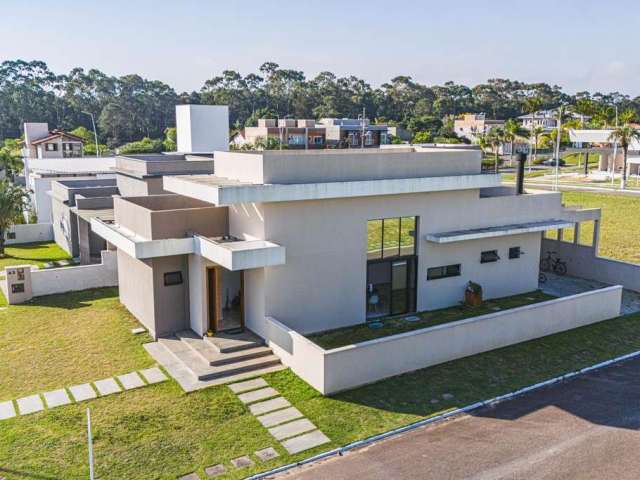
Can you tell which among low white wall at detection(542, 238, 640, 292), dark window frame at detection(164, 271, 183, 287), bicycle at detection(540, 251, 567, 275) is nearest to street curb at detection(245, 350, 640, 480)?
low white wall at detection(542, 238, 640, 292)

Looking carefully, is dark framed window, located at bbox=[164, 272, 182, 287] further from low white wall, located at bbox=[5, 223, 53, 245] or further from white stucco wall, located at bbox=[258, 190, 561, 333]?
low white wall, located at bbox=[5, 223, 53, 245]

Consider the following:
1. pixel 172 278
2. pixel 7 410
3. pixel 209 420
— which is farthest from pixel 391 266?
pixel 7 410

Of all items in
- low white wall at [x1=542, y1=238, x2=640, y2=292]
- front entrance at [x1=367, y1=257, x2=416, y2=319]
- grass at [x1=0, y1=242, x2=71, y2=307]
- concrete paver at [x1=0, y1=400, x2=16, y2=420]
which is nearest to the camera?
concrete paver at [x1=0, y1=400, x2=16, y2=420]

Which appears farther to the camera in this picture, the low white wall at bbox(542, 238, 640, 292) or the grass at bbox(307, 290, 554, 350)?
the low white wall at bbox(542, 238, 640, 292)

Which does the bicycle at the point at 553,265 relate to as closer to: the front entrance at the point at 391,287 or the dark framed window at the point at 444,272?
the dark framed window at the point at 444,272

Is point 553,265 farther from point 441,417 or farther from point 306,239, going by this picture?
point 441,417
